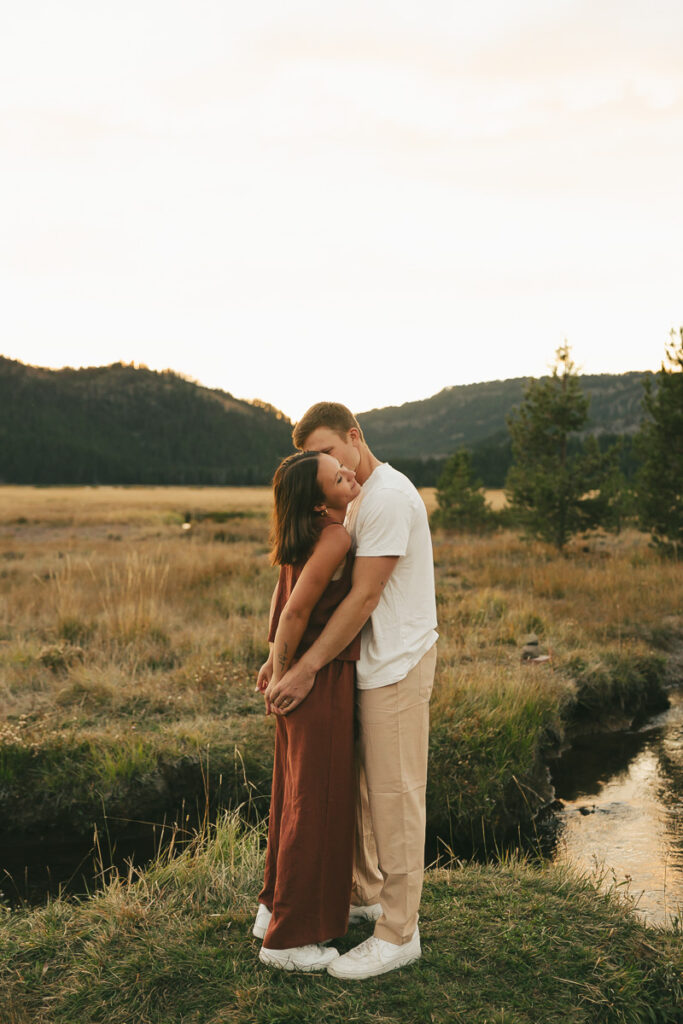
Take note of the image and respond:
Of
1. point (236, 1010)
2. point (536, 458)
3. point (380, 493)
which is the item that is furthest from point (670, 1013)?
point (536, 458)

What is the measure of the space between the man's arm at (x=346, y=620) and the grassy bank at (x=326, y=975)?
48.3 inches

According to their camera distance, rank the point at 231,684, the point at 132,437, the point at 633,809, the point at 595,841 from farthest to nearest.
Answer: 1. the point at 132,437
2. the point at 231,684
3. the point at 633,809
4. the point at 595,841

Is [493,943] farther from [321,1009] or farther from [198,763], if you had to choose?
[198,763]

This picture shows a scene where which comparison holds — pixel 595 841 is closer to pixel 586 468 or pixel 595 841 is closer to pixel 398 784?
pixel 398 784

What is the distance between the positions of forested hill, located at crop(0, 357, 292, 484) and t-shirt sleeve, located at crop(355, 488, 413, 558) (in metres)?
114

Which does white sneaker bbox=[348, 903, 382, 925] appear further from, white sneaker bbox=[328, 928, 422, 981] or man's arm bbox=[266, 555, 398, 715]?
man's arm bbox=[266, 555, 398, 715]

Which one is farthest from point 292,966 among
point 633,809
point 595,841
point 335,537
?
point 633,809

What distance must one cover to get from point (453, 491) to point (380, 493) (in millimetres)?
22879

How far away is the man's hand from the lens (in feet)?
9.68

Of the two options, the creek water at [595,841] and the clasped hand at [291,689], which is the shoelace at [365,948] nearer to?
the clasped hand at [291,689]

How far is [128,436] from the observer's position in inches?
7013

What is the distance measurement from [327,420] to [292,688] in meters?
1.10

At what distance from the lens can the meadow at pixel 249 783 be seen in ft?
9.95

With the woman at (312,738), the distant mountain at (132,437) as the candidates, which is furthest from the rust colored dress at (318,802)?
the distant mountain at (132,437)
